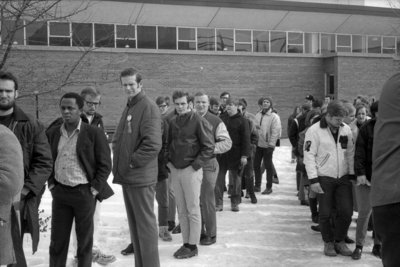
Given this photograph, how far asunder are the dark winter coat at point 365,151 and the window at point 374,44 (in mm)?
21950

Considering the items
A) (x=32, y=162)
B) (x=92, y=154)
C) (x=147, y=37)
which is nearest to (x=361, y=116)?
(x=92, y=154)

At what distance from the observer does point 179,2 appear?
2206 centimetres

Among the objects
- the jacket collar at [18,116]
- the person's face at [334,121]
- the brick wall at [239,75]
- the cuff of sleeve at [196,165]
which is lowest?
the cuff of sleeve at [196,165]

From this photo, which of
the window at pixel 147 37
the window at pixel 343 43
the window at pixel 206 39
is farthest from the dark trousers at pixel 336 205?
the window at pixel 343 43

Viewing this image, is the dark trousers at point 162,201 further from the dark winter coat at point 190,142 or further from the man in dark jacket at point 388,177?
the man in dark jacket at point 388,177

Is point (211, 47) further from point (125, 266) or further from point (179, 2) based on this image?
point (125, 266)

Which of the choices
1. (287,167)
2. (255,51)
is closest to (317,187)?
(287,167)

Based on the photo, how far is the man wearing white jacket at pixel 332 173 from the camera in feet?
21.1

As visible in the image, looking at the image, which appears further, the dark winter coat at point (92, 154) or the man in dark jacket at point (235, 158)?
the man in dark jacket at point (235, 158)

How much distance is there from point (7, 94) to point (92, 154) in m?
1.23

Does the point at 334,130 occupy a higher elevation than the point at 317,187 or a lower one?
higher

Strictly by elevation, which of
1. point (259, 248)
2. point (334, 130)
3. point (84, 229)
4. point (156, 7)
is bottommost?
point (259, 248)

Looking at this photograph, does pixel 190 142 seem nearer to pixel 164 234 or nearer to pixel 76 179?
pixel 164 234

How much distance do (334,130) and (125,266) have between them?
322 centimetres
